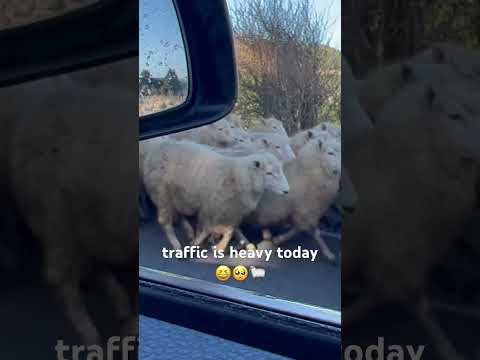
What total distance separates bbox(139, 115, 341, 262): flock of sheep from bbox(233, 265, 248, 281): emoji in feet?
0.32

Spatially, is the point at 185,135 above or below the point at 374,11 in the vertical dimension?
below

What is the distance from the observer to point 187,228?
2.39 m

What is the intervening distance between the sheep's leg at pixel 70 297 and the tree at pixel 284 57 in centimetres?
115

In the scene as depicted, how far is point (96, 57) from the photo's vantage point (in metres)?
1.27

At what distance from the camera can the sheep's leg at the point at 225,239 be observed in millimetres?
2299

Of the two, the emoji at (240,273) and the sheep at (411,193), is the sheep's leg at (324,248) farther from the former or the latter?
the sheep at (411,193)

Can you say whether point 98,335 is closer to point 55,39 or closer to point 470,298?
point 55,39

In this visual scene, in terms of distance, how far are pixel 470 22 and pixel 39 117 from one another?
3.49ft

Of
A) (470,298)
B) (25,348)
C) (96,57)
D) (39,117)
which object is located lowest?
(25,348)

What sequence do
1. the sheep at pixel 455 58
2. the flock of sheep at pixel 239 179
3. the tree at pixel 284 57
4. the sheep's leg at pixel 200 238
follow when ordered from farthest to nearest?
the sheep's leg at pixel 200 238, the flock of sheep at pixel 239 179, the tree at pixel 284 57, the sheep at pixel 455 58

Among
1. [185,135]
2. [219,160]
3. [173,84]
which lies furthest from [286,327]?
[173,84]

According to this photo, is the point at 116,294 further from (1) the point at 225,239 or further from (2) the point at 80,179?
(1) the point at 225,239

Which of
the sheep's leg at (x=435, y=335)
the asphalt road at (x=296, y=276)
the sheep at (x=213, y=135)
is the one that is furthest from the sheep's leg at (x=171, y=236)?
the sheep's leg at (x=435, y=335)

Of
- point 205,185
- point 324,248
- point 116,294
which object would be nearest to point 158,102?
point 205,185
